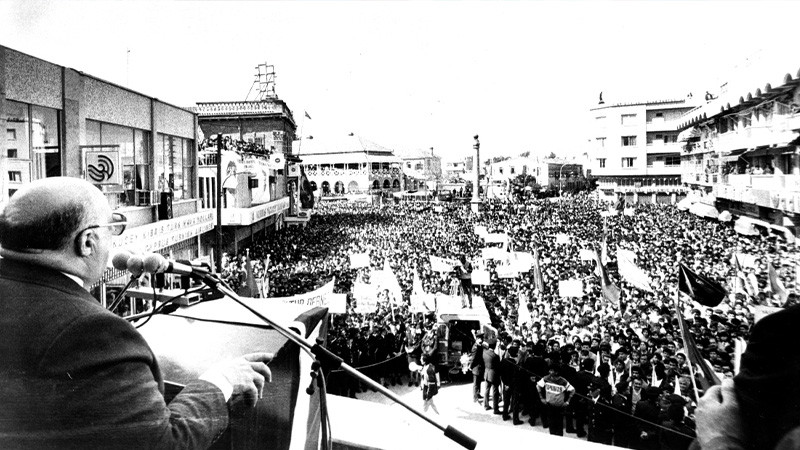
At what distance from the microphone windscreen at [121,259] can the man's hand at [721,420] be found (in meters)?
1.60

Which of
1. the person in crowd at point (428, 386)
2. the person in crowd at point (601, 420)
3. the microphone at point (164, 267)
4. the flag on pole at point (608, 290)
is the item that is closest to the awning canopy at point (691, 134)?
the flag on pole at point (608, 290)

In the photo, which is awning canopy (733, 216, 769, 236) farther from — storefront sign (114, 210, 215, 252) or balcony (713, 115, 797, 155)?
storefront sign (114, 210, 215, 252)

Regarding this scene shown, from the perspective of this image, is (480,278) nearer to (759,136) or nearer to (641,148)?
(759,136)

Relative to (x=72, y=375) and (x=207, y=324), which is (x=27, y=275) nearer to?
(x=72, y=375)

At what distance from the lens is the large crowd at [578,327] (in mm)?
6653

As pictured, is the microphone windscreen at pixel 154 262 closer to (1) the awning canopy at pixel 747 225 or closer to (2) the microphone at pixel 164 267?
(2) the microphone at pixel 164 267

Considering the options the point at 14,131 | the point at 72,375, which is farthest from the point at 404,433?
the point at 14,131

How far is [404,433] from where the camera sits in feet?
8.77

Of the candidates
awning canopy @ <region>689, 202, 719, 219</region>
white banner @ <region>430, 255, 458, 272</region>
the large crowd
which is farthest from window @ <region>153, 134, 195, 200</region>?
awning canopy @ <region>689, 202, 719, 219</region>

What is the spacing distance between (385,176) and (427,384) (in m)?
62.3

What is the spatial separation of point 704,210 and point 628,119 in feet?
99.9

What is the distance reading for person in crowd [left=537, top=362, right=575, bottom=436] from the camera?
6.96 m

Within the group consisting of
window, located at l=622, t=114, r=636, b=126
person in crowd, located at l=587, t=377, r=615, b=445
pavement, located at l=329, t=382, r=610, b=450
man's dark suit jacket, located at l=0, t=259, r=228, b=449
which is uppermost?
window, located at l=622, t=114, r=636, b=126

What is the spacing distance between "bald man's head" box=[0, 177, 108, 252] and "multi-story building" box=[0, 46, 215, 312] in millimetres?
8211
